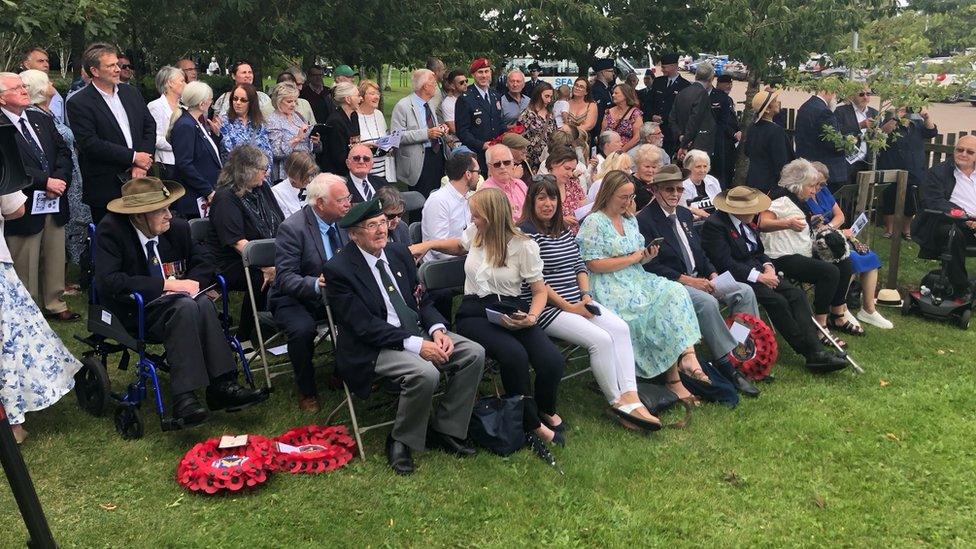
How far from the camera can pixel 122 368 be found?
5.44m

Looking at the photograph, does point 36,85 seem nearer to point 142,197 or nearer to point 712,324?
point 142,197

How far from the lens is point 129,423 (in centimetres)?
507

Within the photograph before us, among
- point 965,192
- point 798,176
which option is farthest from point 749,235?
point 965,192

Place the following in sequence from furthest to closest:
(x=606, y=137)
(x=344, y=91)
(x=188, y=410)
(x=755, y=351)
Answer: (x=606, y=137), (x=344, y=91), (x=755, y=351), (x=188, y=410)

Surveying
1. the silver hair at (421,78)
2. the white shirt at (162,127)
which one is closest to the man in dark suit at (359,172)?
the white shirt at (162,127)

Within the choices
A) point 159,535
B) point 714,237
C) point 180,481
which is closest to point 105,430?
point 180,481

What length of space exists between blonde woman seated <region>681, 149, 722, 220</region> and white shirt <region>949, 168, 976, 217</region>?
7.48ft

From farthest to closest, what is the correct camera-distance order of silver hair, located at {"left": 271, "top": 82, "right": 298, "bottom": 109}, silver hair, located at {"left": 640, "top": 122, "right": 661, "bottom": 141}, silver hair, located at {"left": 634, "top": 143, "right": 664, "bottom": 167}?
silver hair, located at {"left": 640, "top": 122, "right": 661, "bottom": 141}, silver hair, located at {"left": 271, "top": 82, "right": 298, "bottom": 109}, silver hair, located at {"left": 634, "top": 143, "right": 664, "bottom": 167}

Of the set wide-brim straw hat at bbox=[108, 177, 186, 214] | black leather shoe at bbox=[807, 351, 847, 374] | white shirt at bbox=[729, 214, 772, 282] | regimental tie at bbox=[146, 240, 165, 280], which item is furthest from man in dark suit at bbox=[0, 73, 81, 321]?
black leather shoe at bbox=[807, 351, 847, 374]

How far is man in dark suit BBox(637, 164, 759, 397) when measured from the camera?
612cm

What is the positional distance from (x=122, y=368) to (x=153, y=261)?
2.45 ft

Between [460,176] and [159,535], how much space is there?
130 inches

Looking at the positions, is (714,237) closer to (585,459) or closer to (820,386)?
(820,386)

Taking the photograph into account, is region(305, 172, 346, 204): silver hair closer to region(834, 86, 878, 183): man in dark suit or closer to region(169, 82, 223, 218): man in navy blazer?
region(169, 82, 223, 218): man in navy blazer
